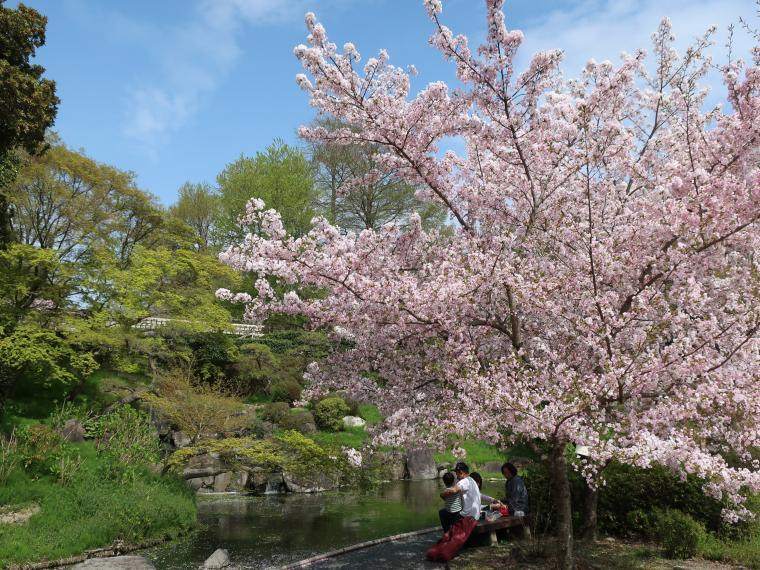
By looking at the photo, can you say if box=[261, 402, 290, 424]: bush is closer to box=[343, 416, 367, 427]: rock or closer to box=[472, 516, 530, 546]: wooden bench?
box=[343, 416, 367, 427]: rock

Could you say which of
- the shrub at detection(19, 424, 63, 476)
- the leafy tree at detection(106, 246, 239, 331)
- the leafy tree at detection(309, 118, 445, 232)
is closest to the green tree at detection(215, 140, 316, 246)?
the leafy tree at detection(309, 118, 445, 232)

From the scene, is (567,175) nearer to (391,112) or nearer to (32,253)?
(391,112)

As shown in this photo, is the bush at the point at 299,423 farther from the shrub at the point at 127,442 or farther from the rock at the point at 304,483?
the shrub at the point at 127,442

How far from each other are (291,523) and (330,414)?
1054 cm

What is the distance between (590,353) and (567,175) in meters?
2.61

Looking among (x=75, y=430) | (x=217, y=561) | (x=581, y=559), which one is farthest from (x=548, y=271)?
(x=75, y=430)

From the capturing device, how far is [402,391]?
8562mm

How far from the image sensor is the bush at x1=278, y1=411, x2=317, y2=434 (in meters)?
22.2

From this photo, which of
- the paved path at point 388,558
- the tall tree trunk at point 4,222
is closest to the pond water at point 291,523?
the paved path at point 388,558

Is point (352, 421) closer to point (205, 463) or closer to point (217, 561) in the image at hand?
point (205, 463)

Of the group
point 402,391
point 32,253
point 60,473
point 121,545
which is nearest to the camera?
point 402,391

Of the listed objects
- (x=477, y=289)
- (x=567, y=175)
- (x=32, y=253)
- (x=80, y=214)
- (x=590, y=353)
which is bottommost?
(x=590, y=353)

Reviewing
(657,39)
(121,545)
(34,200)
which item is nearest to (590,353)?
(657,39)

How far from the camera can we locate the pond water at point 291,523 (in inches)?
400
